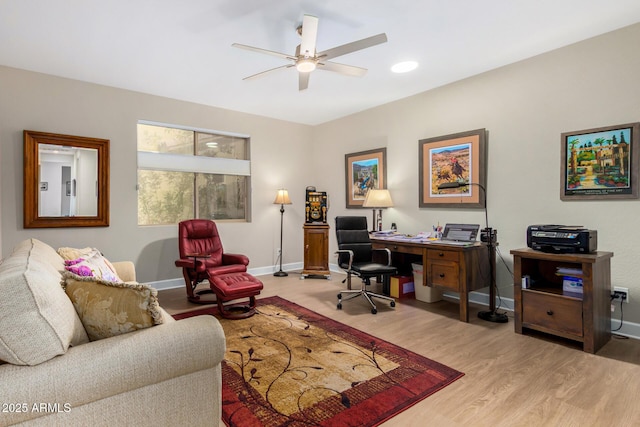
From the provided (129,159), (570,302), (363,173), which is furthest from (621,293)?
(129,159)

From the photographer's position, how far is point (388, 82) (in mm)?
4145

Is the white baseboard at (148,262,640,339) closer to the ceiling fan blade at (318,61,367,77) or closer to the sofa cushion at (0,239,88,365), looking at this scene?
the ceiling fan blade at (318,61,367,77)

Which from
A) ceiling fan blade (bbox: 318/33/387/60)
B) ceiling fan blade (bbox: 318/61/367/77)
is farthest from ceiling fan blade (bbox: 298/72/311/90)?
ceiling fan blade (bbox: 318/33/387/60)

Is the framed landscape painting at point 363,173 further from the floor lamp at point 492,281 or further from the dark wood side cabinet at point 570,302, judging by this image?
the dark wood side cabinet at point 570,302

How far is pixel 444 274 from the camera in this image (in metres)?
3.50

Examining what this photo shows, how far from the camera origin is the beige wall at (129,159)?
3.70 m

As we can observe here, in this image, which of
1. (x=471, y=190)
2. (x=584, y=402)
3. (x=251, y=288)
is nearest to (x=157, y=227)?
(x=251, y=288)

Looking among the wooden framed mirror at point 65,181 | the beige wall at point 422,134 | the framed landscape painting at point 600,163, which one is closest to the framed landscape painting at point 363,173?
the beige wall at point 422,134

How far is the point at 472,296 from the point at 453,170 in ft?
5.10

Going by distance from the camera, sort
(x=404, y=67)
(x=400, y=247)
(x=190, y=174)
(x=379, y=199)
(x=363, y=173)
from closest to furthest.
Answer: (x=404, y=67)
(x=400, y=247)
(x=379, y=199)
(x=190, y=174)
(x=363, y=173)

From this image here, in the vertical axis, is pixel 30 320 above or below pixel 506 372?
above

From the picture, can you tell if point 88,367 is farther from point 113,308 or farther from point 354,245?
point 354,245

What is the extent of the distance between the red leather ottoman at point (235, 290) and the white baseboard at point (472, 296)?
55.0 inches

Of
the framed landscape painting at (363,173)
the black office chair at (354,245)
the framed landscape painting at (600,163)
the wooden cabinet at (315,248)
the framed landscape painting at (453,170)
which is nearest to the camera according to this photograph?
the framed landscape painting at (600,163)
